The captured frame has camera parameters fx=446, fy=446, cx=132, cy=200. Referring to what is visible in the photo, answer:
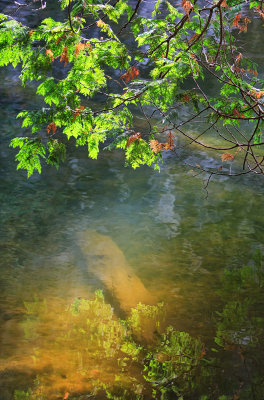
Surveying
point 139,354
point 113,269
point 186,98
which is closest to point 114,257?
point 113,269

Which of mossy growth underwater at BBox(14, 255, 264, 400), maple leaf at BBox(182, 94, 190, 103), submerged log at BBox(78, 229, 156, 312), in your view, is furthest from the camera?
submerged log at BBox(78, 229, 156, 312)

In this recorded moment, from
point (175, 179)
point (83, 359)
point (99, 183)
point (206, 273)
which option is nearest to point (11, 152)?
point (99, 183)

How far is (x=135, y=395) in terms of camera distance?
2949 mm

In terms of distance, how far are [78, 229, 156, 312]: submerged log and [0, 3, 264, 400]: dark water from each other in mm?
19

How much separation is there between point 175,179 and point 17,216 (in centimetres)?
270

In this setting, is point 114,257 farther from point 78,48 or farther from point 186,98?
point 78,48

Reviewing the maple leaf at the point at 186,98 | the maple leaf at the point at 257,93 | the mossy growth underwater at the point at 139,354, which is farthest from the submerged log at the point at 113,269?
the maple leaf at the point at 257,93

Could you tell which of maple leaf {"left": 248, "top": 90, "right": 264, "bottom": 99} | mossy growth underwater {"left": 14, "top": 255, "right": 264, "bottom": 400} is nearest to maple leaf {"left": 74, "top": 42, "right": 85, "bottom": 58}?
maple leaf {"left": 248, "top": 90, "right": 264, "bottom": 99}

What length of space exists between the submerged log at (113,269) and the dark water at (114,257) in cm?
2

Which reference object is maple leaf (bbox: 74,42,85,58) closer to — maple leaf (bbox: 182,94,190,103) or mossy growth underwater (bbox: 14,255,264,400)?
maple leaf (bbox: 182,94,190,103)

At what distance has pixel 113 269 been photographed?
466 cm

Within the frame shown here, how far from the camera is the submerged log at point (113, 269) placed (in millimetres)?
4125

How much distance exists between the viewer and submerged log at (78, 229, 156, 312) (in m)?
4.12

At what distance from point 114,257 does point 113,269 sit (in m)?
0.26
